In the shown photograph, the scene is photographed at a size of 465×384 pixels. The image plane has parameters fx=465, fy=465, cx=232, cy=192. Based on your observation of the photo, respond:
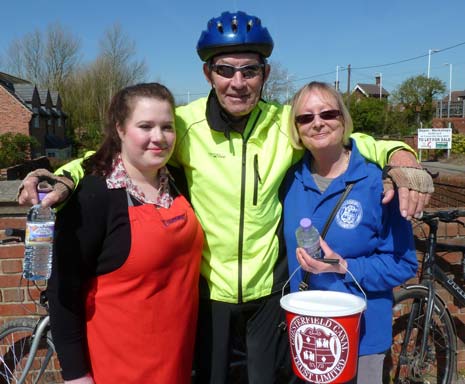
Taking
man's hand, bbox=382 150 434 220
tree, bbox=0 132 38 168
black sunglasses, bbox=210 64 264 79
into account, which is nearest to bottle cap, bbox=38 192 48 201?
black sunglasses, bbox=210 64 264 79

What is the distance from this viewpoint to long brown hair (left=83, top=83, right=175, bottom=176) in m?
2.34

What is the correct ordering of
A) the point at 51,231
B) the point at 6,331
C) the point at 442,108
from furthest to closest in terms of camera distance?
the point at 442,108, the point at 6,331, the point at 51,231

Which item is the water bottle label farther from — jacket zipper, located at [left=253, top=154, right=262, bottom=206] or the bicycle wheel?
the bicycle wheel

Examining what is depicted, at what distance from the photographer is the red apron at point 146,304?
2.24 m

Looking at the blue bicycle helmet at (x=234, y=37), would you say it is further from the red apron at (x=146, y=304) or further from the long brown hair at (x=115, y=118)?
the red apron at (x=146, y=304)

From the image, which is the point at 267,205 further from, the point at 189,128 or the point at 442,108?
the point at 442,108

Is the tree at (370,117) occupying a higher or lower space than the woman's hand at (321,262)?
higher

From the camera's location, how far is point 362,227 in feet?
8.16

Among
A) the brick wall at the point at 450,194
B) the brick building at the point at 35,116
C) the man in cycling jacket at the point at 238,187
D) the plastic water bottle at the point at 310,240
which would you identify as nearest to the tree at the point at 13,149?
the brick building at the point at 35,116

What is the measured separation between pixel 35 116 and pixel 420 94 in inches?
1609

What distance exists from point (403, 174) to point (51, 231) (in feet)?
5.66

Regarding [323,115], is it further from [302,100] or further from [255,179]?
[255,179]

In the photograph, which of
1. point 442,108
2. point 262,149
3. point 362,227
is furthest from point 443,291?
point 442,108

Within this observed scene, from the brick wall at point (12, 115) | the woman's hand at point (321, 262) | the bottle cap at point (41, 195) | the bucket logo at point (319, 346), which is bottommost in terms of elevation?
the bucket logo at point (319, 346)
